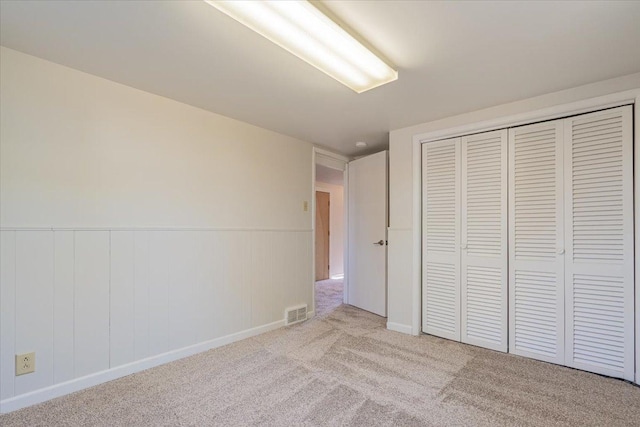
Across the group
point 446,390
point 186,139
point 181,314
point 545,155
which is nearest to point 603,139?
point 545,155

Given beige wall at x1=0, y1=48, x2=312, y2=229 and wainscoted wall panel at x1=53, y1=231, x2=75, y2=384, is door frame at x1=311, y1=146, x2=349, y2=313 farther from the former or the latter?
wainscoted wall panel at x1=53, y1=231, x2=75, y2=384

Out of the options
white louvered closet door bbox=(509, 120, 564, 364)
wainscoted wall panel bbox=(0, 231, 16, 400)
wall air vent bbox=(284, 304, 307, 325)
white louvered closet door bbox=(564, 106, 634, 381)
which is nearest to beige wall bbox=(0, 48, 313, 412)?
wainscoted wall panel bbox=(0, 231, 16, 400)

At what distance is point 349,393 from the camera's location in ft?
6.40

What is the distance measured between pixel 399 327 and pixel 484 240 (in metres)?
1.22

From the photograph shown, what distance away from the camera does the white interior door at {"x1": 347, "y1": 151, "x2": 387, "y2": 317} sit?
12.3 feet

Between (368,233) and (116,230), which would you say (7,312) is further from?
(368,233)

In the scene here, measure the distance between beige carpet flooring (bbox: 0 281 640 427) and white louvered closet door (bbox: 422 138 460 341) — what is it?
34cm

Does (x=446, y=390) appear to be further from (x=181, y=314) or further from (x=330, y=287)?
(x=330, y=287)

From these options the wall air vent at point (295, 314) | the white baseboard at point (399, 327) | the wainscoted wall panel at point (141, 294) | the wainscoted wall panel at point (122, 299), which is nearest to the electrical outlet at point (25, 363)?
the wainscoted wall panel at point (122, 299)

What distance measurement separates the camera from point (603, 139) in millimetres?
2215

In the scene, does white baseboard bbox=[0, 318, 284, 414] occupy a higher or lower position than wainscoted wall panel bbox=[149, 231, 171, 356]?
lower

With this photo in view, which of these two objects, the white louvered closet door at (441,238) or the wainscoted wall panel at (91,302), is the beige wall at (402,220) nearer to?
the white louvered closet door at (441,238)

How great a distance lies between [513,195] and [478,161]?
1.38 feet

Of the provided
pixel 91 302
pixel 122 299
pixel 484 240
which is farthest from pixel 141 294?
pixel 484 240
